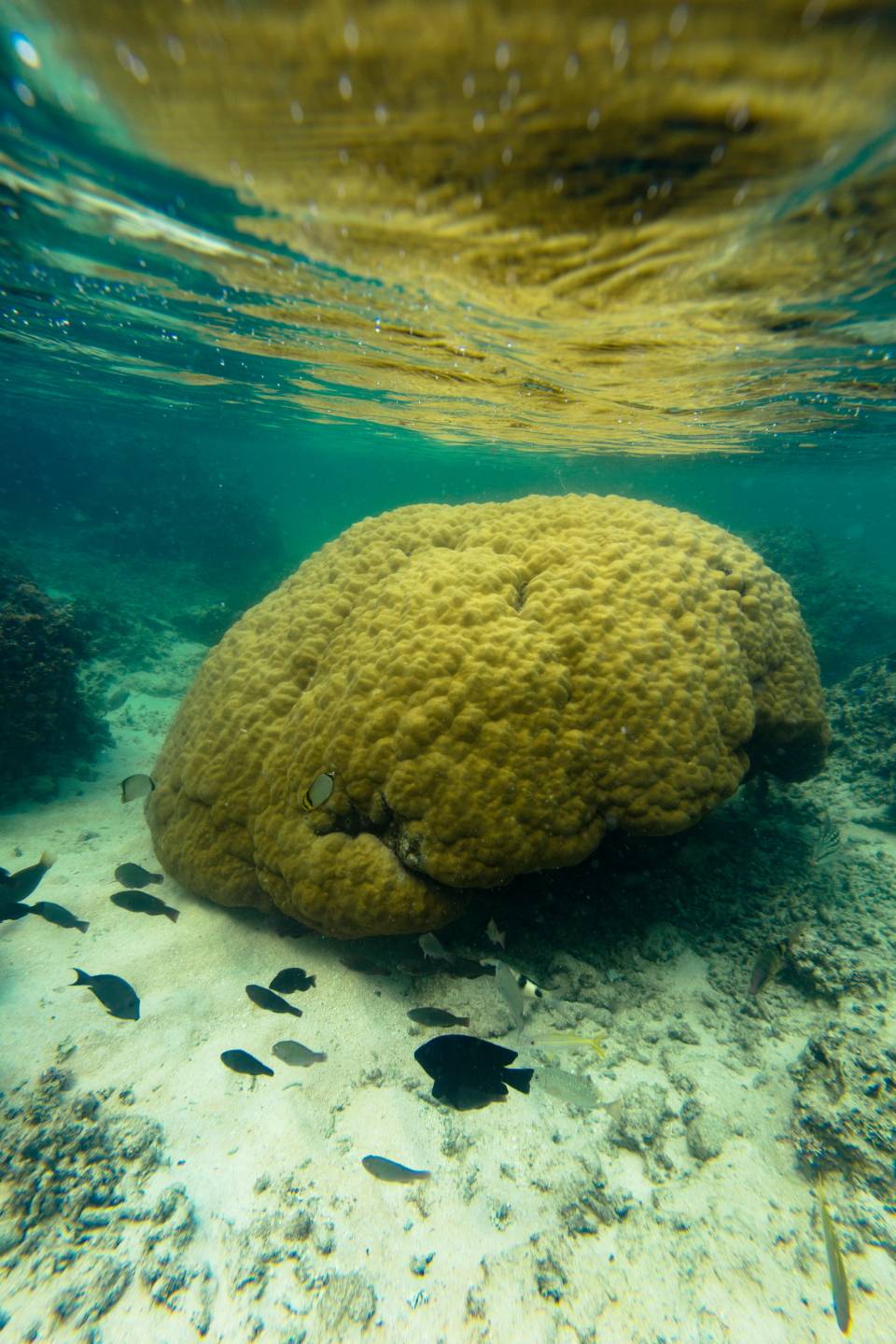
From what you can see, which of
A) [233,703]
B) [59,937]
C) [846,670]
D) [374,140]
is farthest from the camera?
[846,670]

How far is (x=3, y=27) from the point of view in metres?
4.35

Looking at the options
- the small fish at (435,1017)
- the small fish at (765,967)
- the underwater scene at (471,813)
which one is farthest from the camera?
the small fish at (765,967)

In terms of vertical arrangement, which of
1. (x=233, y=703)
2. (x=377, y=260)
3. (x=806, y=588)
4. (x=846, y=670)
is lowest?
(x=233, y=703)

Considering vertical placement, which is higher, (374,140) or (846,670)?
(374,140)

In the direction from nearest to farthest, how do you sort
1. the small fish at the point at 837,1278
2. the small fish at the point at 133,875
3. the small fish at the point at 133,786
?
1. the small fish at the point at 837,1278
2. the small fish at the point at 133,786
3. the small fish at the point at 133,875

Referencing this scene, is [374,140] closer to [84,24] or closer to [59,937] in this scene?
[84,24]

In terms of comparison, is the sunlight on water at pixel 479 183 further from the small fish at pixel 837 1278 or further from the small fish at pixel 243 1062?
the small fish at pixel 243 1062

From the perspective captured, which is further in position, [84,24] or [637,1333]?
[84,24]

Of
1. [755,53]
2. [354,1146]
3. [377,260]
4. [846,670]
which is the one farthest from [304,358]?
[846,670]

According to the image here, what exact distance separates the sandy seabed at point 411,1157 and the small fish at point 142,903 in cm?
29

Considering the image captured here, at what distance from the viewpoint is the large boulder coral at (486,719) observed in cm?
483

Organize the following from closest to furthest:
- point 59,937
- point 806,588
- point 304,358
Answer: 1. point 59,937
2. point 304,358
3. point 806,588

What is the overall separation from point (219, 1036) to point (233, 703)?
11.0 ft

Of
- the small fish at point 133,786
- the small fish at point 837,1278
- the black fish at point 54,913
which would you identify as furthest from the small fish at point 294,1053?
the small fish at point 837,1278
